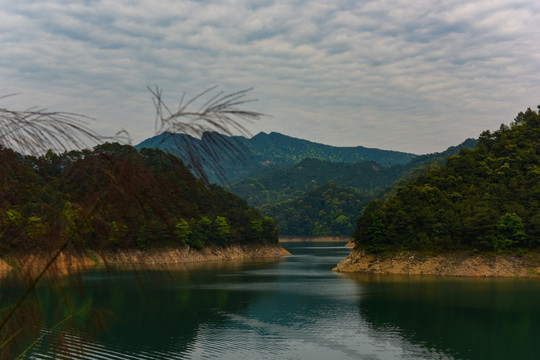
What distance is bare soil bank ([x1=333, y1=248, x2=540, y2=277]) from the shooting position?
6688cm

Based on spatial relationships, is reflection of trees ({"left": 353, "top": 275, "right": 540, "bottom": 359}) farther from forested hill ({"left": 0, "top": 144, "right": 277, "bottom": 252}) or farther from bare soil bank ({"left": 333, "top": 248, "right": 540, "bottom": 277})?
forested hill ({"left": 0, "top": 144, "right": 277, "bottom": 252})

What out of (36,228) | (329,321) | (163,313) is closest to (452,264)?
(329,321)

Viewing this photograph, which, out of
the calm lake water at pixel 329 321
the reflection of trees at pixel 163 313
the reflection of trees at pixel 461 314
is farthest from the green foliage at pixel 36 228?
the reflection of trees at pixel 461 314

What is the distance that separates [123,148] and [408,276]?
7158 cm

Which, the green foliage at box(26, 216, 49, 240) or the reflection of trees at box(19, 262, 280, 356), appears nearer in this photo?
the green foliage at box(26, 216, 49, 240)

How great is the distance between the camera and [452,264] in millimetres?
70750

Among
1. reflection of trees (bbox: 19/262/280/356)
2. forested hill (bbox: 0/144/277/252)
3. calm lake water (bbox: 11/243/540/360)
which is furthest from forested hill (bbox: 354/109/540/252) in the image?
forested hill (bbox: 0/144/277/252)

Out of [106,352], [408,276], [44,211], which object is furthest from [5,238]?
[408,276]

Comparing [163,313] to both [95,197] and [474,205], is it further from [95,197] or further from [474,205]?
[474,205]

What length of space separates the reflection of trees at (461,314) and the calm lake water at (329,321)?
3.1 inches

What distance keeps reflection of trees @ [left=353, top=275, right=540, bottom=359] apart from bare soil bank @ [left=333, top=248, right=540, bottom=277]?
13.3 feet

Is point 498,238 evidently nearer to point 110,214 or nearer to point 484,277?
point 484,277

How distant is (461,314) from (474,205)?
35.4 meters

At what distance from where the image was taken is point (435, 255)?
2872 inches
